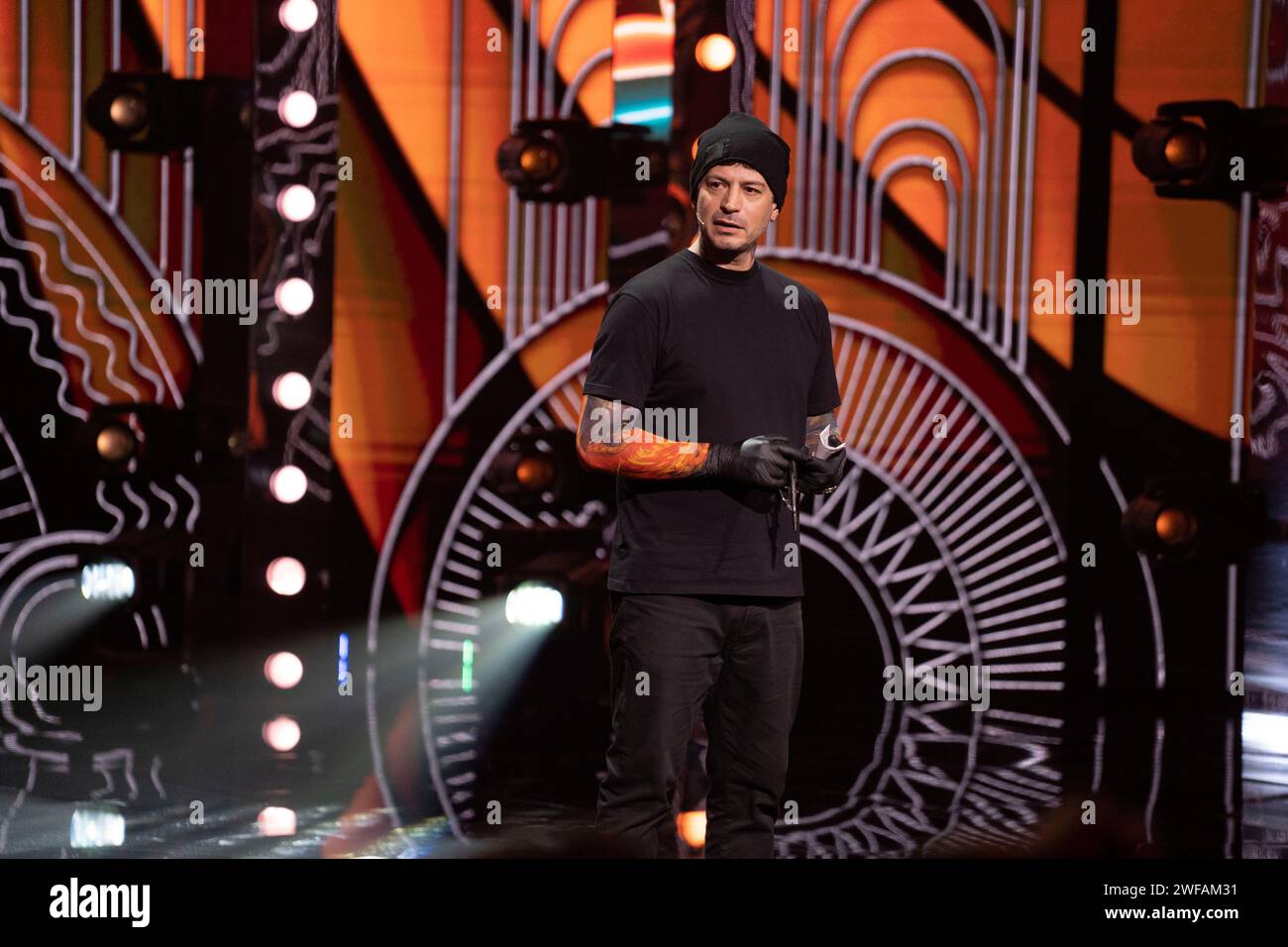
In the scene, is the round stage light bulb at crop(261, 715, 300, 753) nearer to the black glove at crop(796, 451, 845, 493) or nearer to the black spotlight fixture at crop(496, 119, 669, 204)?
the black spotlight fixture at crop(496, 119, 669, 204)

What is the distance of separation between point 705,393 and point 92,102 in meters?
2.42

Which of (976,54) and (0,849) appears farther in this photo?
(976,54)

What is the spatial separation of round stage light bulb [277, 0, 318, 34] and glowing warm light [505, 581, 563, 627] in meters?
1.45

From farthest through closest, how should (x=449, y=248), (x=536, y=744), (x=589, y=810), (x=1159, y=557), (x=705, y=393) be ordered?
1. (x=449, y=248)
2. (x=1159, y=557)
3. (x=536, y=744)
4. (x=589, y=810)
5. (x=705, y=393)

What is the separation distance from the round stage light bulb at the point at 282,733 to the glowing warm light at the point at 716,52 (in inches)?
70.8

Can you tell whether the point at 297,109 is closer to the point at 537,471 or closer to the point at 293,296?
the point at 293,296

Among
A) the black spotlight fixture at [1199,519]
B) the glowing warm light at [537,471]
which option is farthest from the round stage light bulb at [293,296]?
the black spotlight fixture at [1199,519]

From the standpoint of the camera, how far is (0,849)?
2406 mm

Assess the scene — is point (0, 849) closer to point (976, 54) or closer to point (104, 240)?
point (104, 240)

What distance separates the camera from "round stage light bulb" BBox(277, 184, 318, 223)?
11.5ft

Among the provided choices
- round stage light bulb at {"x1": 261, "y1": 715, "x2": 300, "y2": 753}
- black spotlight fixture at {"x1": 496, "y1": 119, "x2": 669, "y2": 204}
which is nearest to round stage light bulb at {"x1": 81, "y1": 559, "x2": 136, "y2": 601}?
round stage light bulb at {"x1": 261, "y1": 715, "x2": 300, "y2": 753}

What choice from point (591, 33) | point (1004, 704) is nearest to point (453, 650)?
point (1004, 704)

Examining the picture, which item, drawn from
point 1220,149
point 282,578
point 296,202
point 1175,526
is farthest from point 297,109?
point 1175,526

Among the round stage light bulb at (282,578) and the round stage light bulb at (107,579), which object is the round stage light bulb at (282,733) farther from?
the round stage light bulb at (107,579)
